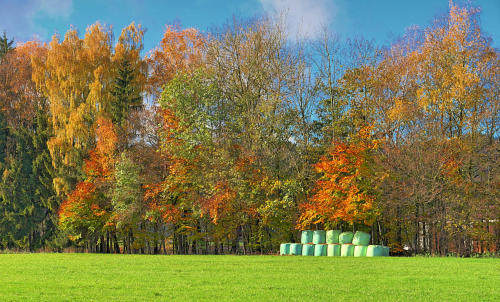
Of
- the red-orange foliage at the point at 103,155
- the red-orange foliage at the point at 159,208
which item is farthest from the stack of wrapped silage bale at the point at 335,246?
the red-orange foliage at the point at 103,155

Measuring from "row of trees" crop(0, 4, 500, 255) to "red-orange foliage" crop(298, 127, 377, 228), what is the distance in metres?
0.12

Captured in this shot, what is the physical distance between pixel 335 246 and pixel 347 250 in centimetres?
78

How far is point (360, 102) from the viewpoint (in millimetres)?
33594

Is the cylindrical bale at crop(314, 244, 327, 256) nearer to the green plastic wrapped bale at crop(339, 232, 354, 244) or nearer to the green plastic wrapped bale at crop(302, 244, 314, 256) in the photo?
A: the green plastic wrapped bale at crop(302, 244, 314, 256)

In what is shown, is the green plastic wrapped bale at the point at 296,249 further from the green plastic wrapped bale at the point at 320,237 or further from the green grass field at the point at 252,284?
the green grass field at the point at 252,284

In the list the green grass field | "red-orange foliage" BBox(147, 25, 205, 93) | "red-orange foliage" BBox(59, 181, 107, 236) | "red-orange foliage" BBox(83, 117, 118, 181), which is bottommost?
the green grass field

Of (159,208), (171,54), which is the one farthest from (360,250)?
(171,54)

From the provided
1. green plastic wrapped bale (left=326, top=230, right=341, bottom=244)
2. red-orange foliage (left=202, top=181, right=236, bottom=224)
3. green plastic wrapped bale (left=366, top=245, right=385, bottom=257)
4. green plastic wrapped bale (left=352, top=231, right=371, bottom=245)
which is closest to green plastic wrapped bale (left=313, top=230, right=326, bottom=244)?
green plastic wrapped bale (left=326, top=230, right=341, bottom=244)

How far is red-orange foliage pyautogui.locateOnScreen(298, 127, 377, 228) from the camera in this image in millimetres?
28812

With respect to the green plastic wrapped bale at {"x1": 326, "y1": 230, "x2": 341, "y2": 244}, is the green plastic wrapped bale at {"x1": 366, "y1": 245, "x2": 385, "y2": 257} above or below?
below

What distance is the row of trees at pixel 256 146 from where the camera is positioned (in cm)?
2889

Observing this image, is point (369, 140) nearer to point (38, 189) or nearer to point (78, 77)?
point (78, 77)

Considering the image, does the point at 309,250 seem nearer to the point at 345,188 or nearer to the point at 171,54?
the point at 345,188

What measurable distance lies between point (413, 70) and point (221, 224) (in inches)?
611
